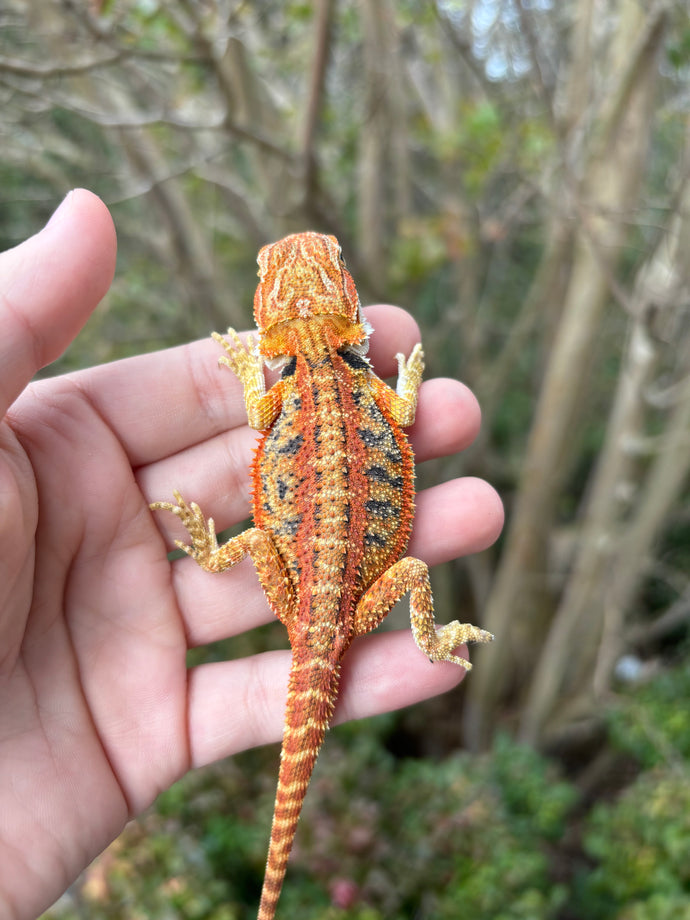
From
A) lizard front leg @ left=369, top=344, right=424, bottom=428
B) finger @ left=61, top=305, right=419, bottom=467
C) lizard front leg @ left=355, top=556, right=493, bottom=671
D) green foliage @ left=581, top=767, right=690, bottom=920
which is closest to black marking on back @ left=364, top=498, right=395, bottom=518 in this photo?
lizard front leg @ left=355, top=556, right=493, bottom=671

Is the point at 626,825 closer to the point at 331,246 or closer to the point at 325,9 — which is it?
the point at 331,246

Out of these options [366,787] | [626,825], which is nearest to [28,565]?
[366,787]

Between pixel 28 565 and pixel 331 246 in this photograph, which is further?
pixel 331 246

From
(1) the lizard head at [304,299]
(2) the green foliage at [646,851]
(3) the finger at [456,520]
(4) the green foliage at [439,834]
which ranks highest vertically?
(1) the lizard head at [304,299]

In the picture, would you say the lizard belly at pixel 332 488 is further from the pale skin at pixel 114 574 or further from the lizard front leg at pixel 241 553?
the pale skin at pixel 114 574

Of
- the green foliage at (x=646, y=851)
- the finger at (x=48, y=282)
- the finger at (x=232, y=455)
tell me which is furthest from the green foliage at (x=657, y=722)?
the finger at (x=48, y=282)

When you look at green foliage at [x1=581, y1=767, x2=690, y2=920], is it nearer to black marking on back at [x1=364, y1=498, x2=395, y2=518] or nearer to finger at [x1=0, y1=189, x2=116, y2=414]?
black marking on back at [x1=364, y1=498, x2=395, y2=518]

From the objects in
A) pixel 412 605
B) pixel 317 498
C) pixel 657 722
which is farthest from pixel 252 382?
pixel 657 722
